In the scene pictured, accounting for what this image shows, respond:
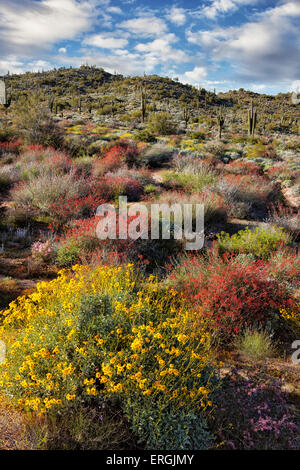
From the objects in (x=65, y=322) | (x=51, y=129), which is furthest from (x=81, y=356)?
(x=51, y=129)

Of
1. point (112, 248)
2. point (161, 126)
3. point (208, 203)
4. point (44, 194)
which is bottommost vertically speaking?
point (112, 248)

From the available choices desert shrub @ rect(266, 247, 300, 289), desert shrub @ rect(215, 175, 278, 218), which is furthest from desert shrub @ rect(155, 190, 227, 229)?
desert shrub @ rect(266, 247, 300, 289)

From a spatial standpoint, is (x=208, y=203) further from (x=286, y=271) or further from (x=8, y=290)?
(x=8, y=290)

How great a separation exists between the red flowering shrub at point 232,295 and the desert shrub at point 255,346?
0.53ft

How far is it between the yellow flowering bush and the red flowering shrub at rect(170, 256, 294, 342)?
0.90m

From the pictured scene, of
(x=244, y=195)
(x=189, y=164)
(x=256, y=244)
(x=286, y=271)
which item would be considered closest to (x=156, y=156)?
(x=189, y=164)

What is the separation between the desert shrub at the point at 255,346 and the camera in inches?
145

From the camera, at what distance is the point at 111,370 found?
2.52 meters

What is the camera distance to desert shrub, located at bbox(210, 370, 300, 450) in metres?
2.52

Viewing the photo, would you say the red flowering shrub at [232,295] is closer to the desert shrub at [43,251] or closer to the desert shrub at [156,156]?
the desert shrub at [43,251]

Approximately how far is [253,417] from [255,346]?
41.1 inches

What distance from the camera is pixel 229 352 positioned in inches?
149

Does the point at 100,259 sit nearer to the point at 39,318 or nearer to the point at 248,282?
the point at 39,318
